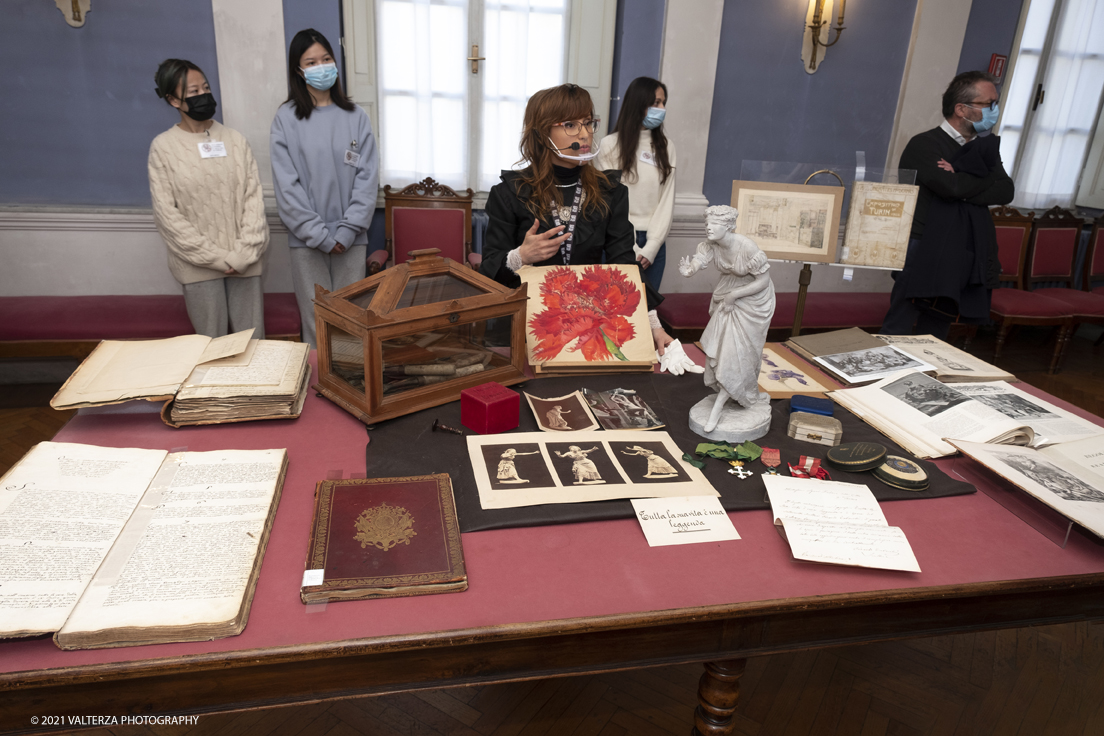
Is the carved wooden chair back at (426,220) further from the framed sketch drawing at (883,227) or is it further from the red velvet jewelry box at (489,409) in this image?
the red velvet jewelry box at (489,409)

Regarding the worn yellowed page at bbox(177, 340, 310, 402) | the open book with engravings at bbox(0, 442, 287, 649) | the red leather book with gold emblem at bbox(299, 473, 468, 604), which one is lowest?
the red leather book with gold emblem at bbox(299, 473, 468, 604)

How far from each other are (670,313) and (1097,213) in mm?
4987

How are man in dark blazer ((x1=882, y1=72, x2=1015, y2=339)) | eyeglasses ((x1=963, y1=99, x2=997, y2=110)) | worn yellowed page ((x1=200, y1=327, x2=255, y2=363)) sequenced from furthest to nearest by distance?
man in dark blazer ((x1=882, y1=72, x2=1015, y2=339)), eyeglasses ((x1=963, y1=99, x2=997, y2=110)), worn yellowed page ((x1=200, y1=327, x2=255, y2=363))

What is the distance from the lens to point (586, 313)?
2184mm

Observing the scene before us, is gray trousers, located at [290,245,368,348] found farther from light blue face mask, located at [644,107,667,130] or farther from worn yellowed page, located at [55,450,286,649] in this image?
worn yellowed page, located at [55,450,286,649]

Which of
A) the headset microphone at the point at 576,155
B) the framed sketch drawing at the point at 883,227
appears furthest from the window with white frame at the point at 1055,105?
the headset microphone at the point at 576,155

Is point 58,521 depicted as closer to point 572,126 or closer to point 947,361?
point 572,126

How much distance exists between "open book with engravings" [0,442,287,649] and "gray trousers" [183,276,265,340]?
100 inches

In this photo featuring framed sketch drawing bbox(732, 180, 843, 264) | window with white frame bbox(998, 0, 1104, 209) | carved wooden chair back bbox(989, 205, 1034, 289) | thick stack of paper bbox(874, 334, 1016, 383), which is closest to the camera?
thick stack of paper bbox(874, 334, 1016, 383)

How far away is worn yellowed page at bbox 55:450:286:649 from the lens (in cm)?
105

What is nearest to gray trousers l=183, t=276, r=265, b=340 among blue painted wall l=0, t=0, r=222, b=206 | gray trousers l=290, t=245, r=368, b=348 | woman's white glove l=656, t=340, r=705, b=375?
gray trousers l=290, t=245, r=368, b=348

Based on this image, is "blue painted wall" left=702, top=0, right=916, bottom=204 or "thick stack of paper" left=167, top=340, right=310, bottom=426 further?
"blue painted wall" left=702, top=0, right=916, bottom=204

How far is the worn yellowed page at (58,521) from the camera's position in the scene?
3.49 ft

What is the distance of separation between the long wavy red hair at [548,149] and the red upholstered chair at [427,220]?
2314 mm
